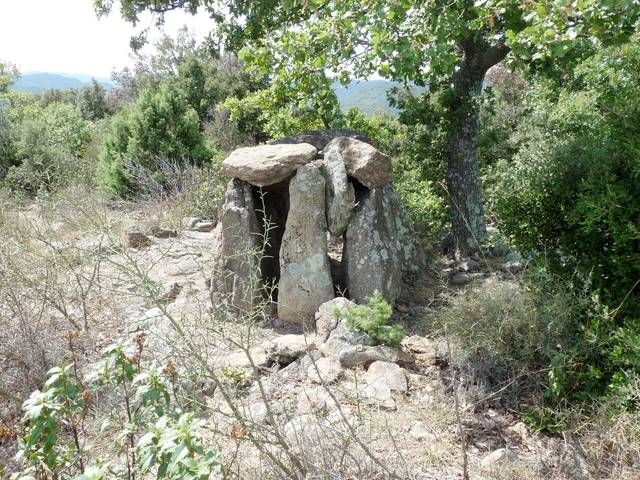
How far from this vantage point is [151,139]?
11156mm

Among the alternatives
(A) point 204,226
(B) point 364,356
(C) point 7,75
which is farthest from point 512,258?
(C) point 7,75

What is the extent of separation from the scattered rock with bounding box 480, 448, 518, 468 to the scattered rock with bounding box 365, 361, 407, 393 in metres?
0.83

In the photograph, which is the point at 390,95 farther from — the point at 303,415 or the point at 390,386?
the point at 303,415

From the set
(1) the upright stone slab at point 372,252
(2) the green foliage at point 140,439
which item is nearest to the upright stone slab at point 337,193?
(1) the upright stone slab at point 372,252

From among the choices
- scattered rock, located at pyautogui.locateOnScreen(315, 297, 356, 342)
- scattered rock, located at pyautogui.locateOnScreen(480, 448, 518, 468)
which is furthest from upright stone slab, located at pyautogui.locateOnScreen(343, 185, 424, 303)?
scattered rock, located at pyautogui.locateOnScreen(480, 448, 518, 468)

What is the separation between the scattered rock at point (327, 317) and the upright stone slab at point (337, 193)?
876 millimetres

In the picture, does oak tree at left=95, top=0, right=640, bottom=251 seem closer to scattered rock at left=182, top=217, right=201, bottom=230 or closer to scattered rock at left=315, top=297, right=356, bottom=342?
scattered rock at left=315, top=297, right=356, bottom=342

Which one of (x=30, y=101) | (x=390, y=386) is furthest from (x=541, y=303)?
(x=30, y=101)

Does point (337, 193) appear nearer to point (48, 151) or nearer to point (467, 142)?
point (467, 142)

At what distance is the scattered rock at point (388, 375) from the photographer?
12.9 feet

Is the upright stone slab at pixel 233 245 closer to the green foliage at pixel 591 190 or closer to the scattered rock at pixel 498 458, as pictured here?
the green foliage at pixel 591 190

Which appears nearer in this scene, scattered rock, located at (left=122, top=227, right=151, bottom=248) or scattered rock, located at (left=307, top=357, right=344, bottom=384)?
scattered rock, located at (left=307, top=357, right=344, bottom=384)

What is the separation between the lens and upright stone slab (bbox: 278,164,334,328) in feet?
17.7

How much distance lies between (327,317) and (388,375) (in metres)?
1.06
